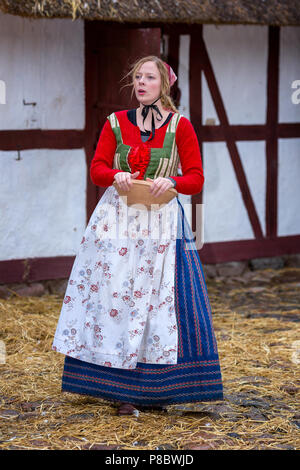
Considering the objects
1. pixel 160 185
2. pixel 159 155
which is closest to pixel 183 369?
pixel 160 185

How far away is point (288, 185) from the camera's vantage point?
7.71m

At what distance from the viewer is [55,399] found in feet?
13.0

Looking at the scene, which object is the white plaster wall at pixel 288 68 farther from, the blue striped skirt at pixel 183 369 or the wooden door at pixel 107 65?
the blue striped skirt at pixel 183 369

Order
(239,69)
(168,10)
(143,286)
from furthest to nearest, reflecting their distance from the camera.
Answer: (239,69) < (168,10) < (143,286)

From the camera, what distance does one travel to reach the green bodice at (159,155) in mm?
3592

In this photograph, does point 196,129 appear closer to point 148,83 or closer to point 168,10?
point 168,10

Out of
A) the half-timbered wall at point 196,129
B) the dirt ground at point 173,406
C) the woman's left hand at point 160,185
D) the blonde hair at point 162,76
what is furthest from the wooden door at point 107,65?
the woman's left hand at point 160,185

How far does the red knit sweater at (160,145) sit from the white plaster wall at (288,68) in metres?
4.24

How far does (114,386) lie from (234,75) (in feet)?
14.2

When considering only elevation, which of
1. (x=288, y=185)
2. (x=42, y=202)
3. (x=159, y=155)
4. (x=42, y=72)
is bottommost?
(x=42, y=202)

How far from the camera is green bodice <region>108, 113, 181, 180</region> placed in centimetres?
359

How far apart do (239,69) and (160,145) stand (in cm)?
390

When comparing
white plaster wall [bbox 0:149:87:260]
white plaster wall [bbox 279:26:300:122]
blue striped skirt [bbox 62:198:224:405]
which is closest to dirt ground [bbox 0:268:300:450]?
blue striped skirt [bbox 62:198:224:405]

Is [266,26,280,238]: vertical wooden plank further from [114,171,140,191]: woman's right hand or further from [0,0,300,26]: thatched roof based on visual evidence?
[114,171,140,191]: woman's right hand
